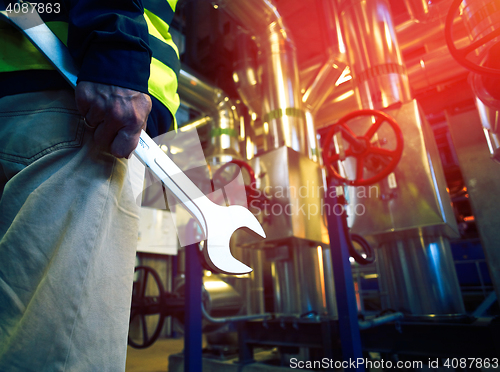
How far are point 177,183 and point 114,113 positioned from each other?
0.51 ft

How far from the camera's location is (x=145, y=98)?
499 mm

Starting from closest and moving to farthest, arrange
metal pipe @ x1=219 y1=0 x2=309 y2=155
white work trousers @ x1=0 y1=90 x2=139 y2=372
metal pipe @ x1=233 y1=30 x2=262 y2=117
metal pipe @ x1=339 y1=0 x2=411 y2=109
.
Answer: white work trousers @ x1=0 y1=90 x2=139 y2=372, metal pipe @ x1=339 y1=0 x2=411 y2=109, metal pipe @ x1=219 y1=0 x2=309 y2=155, metal pipe @ x1=233 y1=30 x2=262 y2=117

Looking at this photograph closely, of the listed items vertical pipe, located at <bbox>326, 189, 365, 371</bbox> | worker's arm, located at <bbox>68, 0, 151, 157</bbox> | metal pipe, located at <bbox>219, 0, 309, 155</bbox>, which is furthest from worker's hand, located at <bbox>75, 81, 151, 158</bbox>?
metal pipe, located at <bbox>219, 0, 309, 155</bbox>

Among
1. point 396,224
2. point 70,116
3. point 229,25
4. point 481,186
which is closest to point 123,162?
point 70,116

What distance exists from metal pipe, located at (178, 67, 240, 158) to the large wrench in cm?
185

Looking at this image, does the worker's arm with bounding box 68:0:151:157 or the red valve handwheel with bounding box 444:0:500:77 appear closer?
the worker's arm with bounding box 68:0:151:157

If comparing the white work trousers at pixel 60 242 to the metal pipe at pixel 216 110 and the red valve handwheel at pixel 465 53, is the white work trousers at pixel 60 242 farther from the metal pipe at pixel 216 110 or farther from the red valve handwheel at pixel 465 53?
the metal pipe at pixel 216 110

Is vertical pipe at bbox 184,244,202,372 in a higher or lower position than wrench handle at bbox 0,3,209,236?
lower

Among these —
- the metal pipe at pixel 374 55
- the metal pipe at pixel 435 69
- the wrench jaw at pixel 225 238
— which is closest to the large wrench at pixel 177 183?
the wrench jaw at pixel 225 238

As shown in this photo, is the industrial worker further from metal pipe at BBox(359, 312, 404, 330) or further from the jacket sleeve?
metal pipe at BBox(359, 312, 404, 330)

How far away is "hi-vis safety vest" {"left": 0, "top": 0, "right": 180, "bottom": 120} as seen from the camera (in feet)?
1.75

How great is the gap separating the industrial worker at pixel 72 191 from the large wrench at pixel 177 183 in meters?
0.03

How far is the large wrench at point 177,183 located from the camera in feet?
1.63

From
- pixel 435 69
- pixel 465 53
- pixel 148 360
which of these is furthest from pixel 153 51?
pixel 148 360
